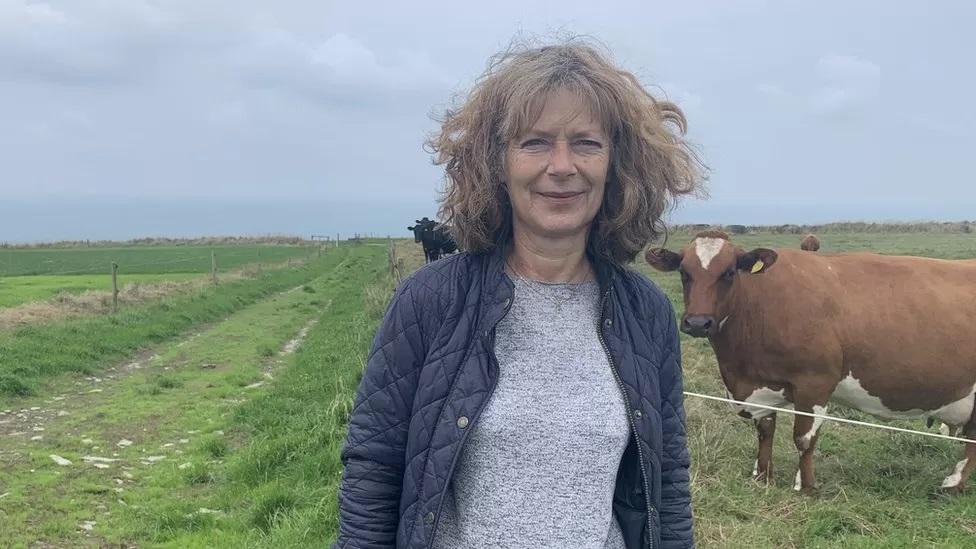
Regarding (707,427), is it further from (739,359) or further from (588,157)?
(588,157)

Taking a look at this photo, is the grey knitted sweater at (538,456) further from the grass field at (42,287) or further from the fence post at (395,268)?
the grass field at (42,287)

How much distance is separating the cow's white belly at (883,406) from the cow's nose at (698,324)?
53.0 inches

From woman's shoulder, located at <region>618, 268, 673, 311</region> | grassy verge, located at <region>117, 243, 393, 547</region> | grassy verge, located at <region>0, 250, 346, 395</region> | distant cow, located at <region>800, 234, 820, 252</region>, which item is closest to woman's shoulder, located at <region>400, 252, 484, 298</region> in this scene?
woman's shoulder, located at <region>618, 268, 673, 311</region>

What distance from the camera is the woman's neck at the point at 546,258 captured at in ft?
6.26

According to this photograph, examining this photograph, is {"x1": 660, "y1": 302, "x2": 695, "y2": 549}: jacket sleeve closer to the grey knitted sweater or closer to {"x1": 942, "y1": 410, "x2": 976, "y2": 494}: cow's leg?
the grey knitted sweater

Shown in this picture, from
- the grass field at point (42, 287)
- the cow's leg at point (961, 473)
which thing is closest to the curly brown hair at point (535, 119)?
the cow's leg at point (961, 473)

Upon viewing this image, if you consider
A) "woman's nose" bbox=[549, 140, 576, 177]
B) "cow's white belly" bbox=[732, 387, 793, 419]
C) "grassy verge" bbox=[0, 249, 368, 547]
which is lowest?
"grassy verge" bbox=[0, 249, 368, 547]

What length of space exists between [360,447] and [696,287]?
4.99 metres

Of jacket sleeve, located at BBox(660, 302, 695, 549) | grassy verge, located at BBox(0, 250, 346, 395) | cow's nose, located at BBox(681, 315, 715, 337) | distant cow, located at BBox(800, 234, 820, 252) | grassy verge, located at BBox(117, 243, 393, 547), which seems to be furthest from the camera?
grassy verge, located at BBox(0, 250, 346, 395)

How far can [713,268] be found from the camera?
6.31 metres

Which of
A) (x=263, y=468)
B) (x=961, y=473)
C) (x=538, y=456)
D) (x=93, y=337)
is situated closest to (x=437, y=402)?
(x=538, y=456)

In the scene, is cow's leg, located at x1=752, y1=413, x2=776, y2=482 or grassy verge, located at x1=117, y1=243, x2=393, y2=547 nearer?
grassy verge, located at x1=117, y1=243, x2=393, y2=547

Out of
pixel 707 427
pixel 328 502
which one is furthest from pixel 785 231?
pixel 328 502

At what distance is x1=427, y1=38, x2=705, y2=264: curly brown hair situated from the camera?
1812mm
